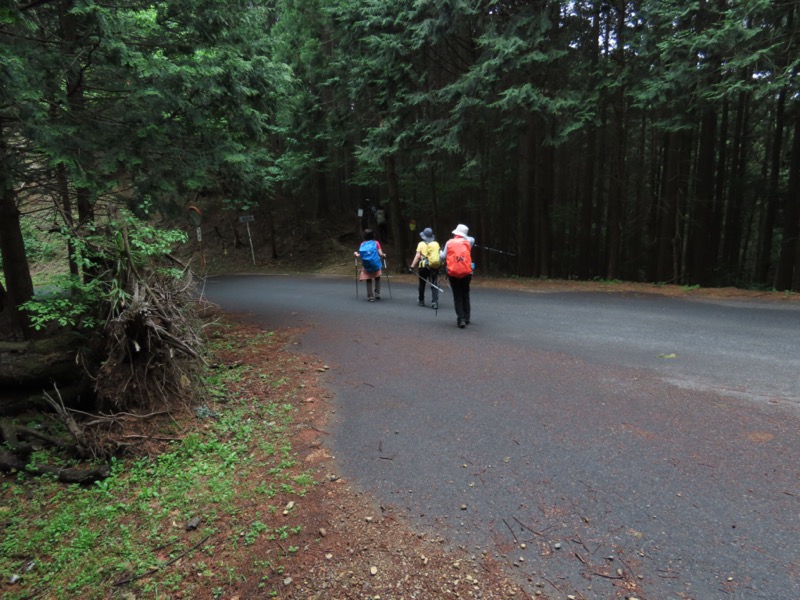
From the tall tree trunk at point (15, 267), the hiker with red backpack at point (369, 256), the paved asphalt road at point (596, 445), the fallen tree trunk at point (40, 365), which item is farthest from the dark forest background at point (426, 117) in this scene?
the paved asphalt road at point (596, 445)

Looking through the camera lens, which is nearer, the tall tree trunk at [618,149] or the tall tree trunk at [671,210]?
the tall tree trunk at [618,149]

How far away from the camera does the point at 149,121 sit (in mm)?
7582

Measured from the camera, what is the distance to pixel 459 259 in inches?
329

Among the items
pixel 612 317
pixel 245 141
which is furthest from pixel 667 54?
pixel 245 141

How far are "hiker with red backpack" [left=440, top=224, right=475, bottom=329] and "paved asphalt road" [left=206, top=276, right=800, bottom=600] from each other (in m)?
0.41

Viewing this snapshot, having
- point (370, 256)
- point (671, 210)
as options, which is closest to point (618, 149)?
point (671, 210)

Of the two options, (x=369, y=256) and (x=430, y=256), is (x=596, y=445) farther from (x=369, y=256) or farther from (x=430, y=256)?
(x=369, y=256)

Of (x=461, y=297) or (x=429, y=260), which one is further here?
(x=429, y=260)

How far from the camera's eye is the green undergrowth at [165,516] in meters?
3.10

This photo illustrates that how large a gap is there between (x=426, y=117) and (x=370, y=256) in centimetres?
837

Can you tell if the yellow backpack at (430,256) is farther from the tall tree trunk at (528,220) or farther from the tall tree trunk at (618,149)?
the tall tree trunk at (528,220)

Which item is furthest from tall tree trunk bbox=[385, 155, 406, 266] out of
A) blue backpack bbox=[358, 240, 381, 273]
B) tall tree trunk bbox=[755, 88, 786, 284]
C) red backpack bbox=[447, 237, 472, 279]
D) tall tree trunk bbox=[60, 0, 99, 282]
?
tall tree trunk bbox=[755, 88, 786, 284]

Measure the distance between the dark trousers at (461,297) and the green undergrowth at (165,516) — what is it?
428 cm

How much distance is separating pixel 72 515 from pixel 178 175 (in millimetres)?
6151
